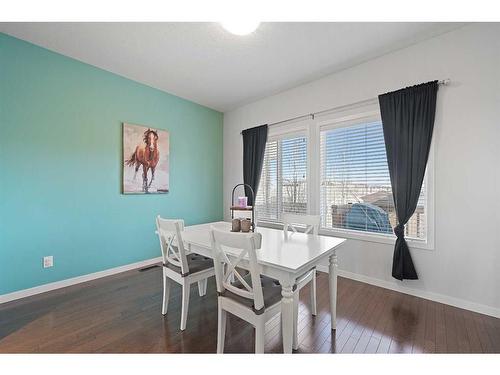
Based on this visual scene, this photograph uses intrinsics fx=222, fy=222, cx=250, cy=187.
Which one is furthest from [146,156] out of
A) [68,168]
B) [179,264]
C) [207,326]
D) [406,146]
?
[406,146]

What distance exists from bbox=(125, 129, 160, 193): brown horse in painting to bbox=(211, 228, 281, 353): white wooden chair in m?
2.23

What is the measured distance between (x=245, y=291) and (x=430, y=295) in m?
2.07

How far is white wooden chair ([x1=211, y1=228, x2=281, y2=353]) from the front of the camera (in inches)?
48.9

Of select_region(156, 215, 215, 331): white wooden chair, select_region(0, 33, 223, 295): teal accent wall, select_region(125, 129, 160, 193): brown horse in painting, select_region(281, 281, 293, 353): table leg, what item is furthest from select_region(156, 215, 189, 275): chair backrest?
select_region(125, 129, 160, 193): brown horse in painting

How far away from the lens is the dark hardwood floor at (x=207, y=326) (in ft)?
5.15

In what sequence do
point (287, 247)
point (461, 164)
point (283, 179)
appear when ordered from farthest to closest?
point (283, 179) < point (461, 164) < point (287, 247)

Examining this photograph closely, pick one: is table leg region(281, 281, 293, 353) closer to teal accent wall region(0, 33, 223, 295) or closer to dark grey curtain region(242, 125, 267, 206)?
dark grey curtain region(242, 125, 267, 206)

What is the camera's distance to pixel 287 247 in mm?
1645

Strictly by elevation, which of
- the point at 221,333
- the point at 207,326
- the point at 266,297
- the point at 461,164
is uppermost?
the point at 461,164

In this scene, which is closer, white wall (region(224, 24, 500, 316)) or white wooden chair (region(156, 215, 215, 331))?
white wooden chair (region(156, 215, 215, 331))

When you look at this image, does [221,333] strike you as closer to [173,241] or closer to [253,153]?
[173,241]

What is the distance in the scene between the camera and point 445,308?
6.75 ft
